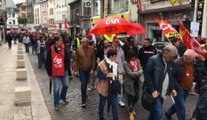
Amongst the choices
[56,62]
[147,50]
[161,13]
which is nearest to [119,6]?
[161,13]

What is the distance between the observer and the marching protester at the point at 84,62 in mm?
8281

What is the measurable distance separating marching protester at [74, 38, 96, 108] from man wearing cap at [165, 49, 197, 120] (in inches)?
102

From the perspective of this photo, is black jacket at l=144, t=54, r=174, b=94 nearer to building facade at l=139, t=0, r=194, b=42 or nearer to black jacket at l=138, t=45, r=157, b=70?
black jacket at l=138, t=45, r=157, b=70

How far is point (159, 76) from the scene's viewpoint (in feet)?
18.4

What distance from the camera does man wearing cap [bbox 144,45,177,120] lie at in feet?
18.2

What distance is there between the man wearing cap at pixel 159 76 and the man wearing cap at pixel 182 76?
0.58 m

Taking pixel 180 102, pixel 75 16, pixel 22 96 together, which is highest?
pixel 75 16

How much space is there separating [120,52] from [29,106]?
2670mm

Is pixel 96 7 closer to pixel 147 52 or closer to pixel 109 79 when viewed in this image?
pixel 147 52

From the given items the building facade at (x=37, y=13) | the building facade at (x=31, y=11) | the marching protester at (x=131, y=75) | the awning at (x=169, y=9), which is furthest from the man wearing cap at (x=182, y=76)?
the building facade at (x=31, y=11)

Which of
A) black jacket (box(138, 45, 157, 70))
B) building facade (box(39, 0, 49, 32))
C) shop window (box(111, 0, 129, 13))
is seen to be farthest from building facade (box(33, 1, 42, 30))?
black jacket (box(138, 45, 157, 70))

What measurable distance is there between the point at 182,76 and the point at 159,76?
93 centimetres

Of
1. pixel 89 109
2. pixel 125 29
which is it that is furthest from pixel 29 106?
pixel 125 29

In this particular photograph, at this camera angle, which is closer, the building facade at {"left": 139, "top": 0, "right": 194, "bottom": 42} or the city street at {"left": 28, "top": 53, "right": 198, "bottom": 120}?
the city street at {"left": 28, "top": 53, "right": 198, "bottom": 120}
